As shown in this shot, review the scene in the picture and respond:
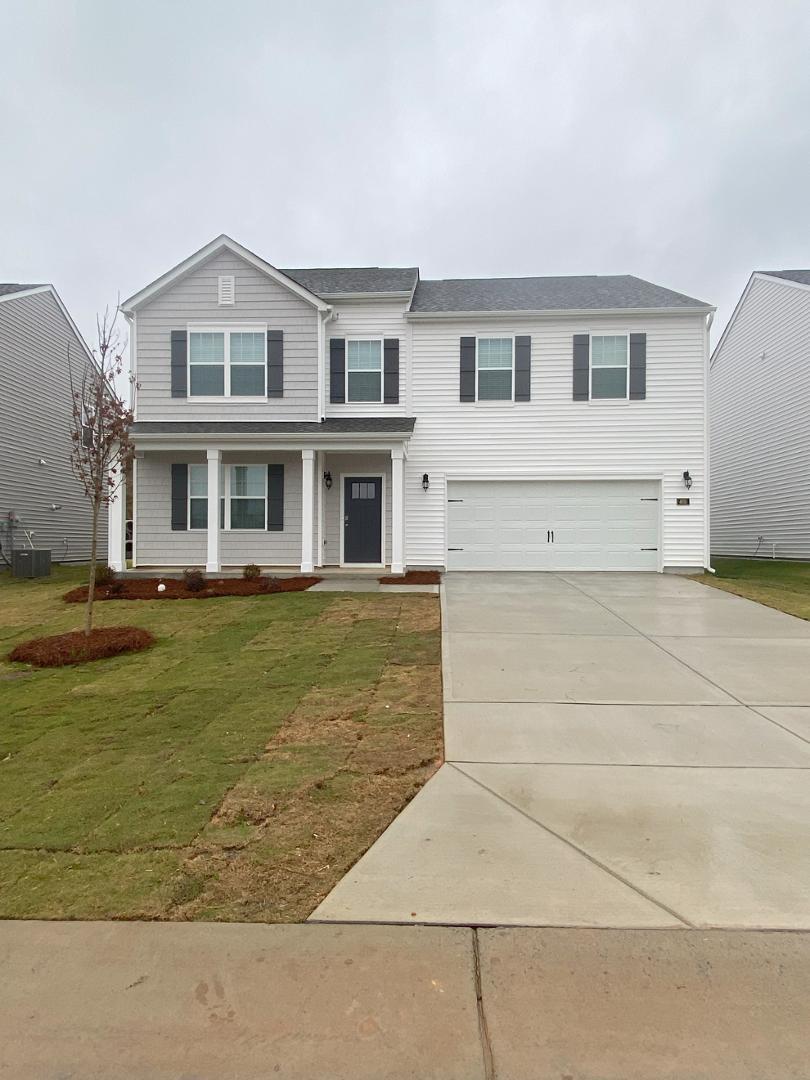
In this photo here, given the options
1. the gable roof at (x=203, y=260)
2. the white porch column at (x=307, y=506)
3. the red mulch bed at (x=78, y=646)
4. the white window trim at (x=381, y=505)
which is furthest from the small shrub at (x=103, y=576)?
the gable roof at (x=203, y=260)

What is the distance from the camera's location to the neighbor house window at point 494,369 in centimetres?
1512

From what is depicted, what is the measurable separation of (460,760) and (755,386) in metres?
20.9

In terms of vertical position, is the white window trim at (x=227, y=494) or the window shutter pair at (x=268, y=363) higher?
the window shutter pair at (x=268, y=363)

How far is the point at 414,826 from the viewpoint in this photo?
3422mm

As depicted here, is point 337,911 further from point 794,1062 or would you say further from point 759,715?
point 759,715

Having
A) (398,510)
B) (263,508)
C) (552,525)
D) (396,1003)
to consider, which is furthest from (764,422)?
(396,1003)

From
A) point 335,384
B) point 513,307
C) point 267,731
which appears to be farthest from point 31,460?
point 267,731

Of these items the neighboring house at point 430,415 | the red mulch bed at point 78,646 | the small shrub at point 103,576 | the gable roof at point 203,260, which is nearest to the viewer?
the red mulch bed at point 78,646

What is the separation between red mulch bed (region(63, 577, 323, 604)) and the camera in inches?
449

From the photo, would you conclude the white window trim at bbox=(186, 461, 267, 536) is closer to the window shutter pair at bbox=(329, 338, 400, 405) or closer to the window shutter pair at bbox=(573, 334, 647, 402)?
the window shutter pair at bbox=(329, 338, 400, 405)

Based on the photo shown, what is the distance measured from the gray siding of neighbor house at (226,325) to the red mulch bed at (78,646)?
25.1ft

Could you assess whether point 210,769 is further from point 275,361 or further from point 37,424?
point 37,424

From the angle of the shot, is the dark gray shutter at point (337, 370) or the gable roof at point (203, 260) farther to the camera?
the dark gray shutter at point (337, 370)

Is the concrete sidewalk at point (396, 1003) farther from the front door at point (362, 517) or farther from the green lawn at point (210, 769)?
the front door at point (362, 517)
